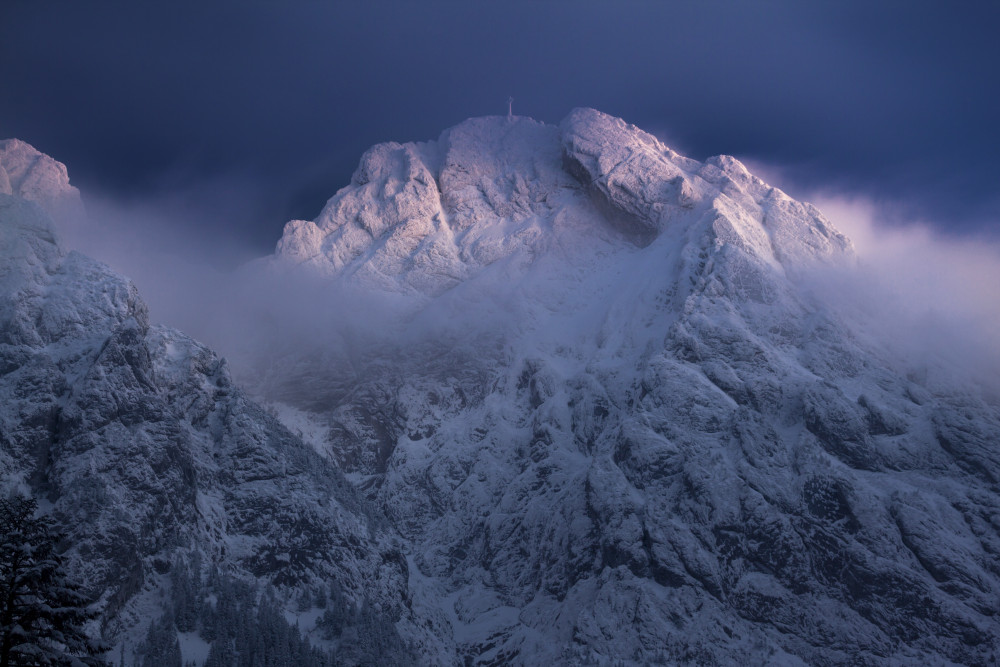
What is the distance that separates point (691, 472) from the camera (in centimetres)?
14362

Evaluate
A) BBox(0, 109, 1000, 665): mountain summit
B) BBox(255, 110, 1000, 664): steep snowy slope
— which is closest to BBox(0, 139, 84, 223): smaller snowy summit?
BBox(0, 109, 1000, 665): mountain summit

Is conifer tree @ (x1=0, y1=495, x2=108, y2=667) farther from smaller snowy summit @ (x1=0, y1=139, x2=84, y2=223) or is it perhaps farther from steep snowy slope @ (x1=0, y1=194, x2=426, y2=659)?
smaller snowy summit @ (x1=0, y1=139, x2=84, y2=223)

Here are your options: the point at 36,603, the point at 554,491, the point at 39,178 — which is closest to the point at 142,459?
the point at 554,491

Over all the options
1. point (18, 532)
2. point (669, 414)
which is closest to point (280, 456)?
point (669, 414)

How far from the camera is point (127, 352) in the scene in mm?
131375

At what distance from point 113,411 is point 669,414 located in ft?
315

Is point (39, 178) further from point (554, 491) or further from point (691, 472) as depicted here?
point (691, 472)

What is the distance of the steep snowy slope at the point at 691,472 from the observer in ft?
422

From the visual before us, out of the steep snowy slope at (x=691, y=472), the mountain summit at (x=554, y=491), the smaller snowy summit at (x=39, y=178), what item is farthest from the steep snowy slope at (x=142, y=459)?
the smaller snowy summit at (x=39, y=178)

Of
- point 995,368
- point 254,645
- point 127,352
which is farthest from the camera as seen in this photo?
point 995,368

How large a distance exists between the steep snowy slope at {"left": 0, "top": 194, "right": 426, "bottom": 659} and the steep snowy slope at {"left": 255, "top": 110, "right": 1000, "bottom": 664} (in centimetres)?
2312

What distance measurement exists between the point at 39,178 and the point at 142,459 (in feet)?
342

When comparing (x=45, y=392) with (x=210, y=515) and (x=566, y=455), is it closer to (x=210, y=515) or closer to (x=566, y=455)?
(x=210, y=515)

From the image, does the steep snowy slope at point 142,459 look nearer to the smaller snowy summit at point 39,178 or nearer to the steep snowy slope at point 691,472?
the steep snowy slope at point 691,472
